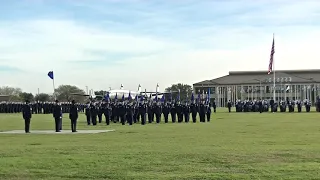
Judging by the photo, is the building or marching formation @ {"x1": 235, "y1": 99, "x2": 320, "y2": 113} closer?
marching formation @ {"x1": 235, "y1": 99, "x2": 320, "y2": 113}

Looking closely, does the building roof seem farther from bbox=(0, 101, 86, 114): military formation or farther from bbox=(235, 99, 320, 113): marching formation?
bbox=(0, 101, 86, 114): military formation

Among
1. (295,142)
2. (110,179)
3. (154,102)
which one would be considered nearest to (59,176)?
(110,179)

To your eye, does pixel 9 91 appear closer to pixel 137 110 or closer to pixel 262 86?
pixel 262 86

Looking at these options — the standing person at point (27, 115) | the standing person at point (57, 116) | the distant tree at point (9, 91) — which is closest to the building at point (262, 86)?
the distant tree at point (9, 91)

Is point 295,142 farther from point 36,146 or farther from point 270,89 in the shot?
point 270,89

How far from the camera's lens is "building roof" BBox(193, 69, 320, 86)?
122 m

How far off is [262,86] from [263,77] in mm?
8989

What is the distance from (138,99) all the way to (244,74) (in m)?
107

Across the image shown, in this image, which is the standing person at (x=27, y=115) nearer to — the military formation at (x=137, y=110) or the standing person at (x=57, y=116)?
the standing person at (x=57, y=116)

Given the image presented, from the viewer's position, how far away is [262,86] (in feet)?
396

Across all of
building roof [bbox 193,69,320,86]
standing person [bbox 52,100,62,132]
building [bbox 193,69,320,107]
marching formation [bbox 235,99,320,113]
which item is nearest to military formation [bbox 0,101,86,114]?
marching formation [bbox 235,99,320,113]

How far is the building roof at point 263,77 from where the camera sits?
12243cm

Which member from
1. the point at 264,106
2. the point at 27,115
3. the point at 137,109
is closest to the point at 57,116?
the point at 27,115

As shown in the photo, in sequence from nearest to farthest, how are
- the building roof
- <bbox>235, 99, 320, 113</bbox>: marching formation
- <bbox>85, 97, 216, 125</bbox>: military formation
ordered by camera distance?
<bbox>85, 97, 216, 125</bbox>: military formation, <bbox>235, 99, 320, 113</bbox>: marching formation, the building roof
